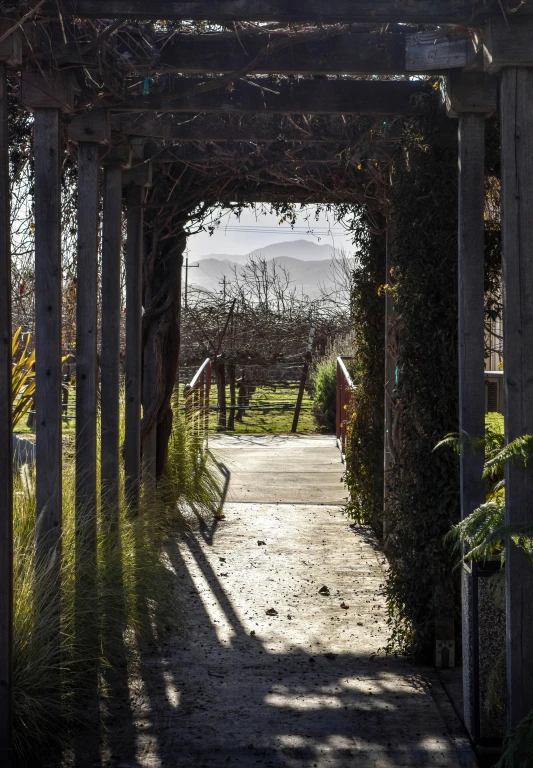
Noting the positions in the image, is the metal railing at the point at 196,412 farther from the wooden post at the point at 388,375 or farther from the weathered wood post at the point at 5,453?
the weathered wood post at the point at 5,453

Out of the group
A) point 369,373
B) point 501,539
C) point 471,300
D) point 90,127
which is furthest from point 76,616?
point 369,373

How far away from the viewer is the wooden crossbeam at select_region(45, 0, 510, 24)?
3307 mm

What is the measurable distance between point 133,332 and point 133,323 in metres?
0.07

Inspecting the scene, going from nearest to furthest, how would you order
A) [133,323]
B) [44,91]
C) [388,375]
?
[44,91] < [388,375] < [133,323]

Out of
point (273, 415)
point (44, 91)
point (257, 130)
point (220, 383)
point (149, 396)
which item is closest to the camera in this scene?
point (44, 91)

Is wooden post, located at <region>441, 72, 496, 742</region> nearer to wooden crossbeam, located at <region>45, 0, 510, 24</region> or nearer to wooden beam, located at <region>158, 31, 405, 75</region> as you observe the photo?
wooden beam, located at <region>158, 31, 405, 75</region>

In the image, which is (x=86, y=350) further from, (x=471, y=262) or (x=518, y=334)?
(x=518, y=334)

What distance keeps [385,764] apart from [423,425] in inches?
66.0

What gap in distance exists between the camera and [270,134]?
5.60 m

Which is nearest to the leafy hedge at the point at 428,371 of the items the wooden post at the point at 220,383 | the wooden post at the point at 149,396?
the wooden post at the point at 149,396

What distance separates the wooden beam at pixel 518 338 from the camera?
3240mm

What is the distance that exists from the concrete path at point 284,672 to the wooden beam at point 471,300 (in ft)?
3.17

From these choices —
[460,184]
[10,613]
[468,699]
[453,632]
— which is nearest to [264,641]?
[453,632]

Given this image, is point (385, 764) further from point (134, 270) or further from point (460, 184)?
point (134, 270)
